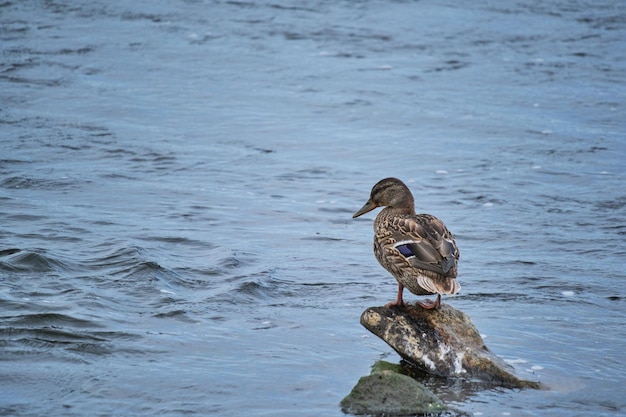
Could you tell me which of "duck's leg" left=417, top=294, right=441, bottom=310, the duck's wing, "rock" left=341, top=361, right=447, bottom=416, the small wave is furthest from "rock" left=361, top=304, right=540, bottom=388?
the small wave

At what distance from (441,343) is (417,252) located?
556mm

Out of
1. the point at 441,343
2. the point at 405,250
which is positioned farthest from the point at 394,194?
the point at 441,343

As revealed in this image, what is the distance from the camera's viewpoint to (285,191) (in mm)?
11047

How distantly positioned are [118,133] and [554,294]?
6140 mm

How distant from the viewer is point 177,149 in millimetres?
12242

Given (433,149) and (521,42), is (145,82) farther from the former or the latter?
(521,42)

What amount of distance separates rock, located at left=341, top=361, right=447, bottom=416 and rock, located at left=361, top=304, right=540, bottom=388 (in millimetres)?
541

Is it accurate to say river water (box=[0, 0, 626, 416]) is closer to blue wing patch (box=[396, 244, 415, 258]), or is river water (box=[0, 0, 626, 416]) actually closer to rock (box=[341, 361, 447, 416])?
rock (box=[341, 361, 447, 416])

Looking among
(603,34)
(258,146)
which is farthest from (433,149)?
(603,34)

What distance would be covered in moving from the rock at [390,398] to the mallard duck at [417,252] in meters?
0.75

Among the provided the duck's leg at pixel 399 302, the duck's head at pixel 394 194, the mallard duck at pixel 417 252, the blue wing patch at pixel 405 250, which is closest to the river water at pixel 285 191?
the duck's leg at pixel 399 302

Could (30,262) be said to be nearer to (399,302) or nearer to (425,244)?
(399,302)

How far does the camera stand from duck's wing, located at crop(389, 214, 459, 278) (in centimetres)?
641

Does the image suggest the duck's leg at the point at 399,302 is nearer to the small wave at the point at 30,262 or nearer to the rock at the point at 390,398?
the rock at the point at 390,398
